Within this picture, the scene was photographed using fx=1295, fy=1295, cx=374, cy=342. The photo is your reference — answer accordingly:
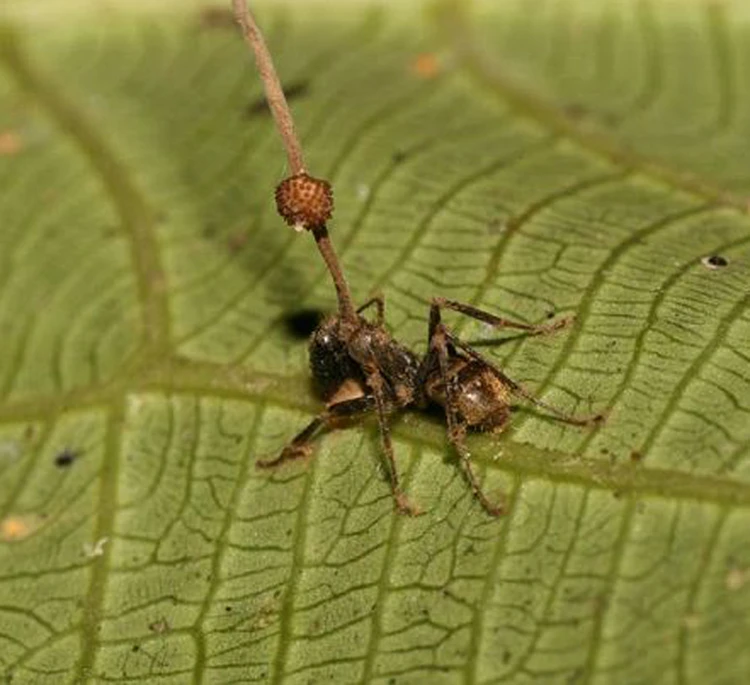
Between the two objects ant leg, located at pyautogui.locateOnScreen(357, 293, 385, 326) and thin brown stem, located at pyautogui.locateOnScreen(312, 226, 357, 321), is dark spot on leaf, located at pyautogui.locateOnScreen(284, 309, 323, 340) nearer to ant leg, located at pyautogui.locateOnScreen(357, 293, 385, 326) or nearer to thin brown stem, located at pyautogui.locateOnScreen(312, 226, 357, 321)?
ant leg, located at pyautogui.locateOnScreen(357, 293, 385, 326)

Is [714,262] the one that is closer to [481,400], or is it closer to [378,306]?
[481,400]

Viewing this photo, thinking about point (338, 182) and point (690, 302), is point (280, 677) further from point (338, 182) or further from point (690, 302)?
point (338, 182)

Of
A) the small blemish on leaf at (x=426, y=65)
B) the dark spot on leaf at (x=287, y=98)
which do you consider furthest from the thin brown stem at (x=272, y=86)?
the small blemish on leaf at (x=426, y=65)

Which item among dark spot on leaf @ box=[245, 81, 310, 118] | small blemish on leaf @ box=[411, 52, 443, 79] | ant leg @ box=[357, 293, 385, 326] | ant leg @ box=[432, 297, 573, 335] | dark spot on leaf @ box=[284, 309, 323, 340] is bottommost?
ant leg @ box=[432, 297, 573, 335]

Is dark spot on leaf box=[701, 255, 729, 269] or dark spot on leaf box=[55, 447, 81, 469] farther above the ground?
dark spot on leaf box=[701, 255, 729, 269]

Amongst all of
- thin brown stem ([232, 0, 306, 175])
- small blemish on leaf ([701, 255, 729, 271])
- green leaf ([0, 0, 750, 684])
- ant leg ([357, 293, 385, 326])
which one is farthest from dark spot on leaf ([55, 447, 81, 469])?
small blemish on leaf ([701, 255, 729, 271])

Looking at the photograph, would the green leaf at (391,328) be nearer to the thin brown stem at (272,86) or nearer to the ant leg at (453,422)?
the ant leg at (453,422)
